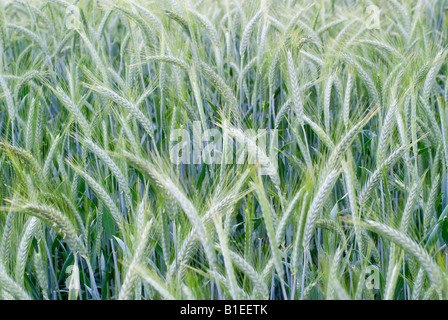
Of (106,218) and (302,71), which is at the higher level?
Result: (302,71)

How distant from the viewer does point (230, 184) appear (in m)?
1.06

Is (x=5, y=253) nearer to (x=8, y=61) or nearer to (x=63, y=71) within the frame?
(x=63, y=71)

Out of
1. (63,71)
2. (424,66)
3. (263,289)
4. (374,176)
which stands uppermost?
(63,71)

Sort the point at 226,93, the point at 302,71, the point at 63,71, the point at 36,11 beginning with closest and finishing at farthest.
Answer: the point at 226,93
the point at 302,71
the point at 36,11
the point at 63,71

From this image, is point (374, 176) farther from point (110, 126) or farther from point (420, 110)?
point (110, 126)

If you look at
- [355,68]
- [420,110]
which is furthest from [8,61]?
[420,110]

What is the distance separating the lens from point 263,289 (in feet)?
2.98

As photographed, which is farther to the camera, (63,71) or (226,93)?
(63,71)

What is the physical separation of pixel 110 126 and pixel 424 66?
1.15m

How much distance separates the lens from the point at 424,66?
54.4 inches

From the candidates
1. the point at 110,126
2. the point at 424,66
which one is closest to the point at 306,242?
the point at 424,66

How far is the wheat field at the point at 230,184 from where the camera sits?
0.93 m

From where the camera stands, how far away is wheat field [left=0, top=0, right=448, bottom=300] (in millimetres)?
931

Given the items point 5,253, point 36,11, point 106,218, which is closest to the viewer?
point 5,253
